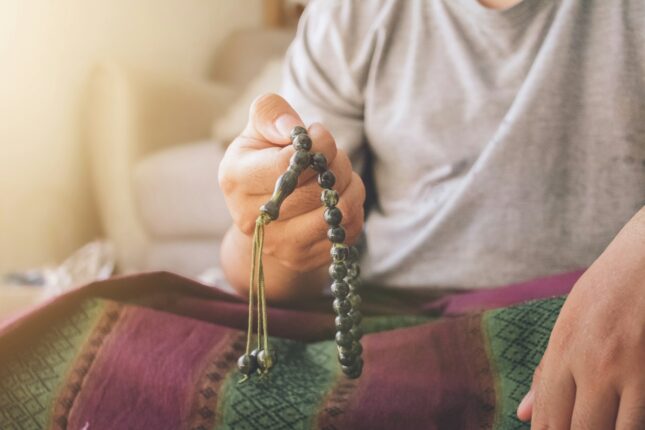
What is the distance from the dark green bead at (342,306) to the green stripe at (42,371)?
0.22 meters

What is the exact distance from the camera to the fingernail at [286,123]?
0.46m

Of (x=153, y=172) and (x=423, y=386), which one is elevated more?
(x=423, y=386)

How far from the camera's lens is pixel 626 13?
2.03 feet

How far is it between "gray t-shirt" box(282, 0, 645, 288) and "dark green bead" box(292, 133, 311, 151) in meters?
0.29

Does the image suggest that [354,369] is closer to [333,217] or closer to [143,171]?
[333,217]

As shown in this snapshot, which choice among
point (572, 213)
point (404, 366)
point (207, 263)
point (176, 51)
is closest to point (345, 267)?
point (404, 366)

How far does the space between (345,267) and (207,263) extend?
120 centimetres

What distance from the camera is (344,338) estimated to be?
44 cm

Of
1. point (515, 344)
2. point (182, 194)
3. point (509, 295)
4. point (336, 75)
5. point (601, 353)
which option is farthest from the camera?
point (182, 194)


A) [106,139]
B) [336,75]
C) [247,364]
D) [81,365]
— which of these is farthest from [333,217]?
[106,139]

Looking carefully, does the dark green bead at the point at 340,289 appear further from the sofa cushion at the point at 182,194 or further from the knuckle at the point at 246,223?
the sofa cushion at the point at 182,194

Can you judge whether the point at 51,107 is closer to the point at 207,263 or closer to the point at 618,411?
the point at 207,263

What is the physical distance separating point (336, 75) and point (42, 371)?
425 mm

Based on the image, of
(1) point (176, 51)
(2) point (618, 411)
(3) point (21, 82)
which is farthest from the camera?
(1) point (176, 51)
